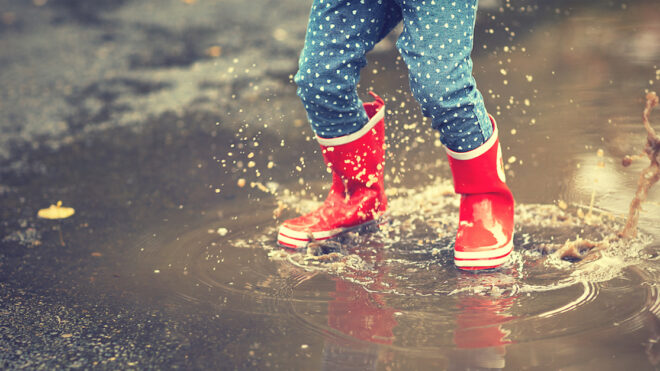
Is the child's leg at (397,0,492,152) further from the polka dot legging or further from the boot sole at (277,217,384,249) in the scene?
the boot sole at (277,217,384,249)

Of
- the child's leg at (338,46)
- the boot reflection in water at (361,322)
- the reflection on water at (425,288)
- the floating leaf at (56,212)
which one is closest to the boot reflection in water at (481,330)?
the reflection on water at (425,288)

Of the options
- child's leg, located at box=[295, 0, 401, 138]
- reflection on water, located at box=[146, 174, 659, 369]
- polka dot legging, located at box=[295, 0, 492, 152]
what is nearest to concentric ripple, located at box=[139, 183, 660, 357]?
reflection on water, located at box=[146, 174, 659, 369]

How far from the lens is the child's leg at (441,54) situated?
1856 millimetres

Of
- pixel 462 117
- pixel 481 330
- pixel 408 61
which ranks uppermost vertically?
pixel 408 61

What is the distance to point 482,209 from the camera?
209 centimetres

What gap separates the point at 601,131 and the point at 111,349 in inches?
76.6

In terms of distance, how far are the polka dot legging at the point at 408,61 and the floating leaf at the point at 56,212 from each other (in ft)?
3.14

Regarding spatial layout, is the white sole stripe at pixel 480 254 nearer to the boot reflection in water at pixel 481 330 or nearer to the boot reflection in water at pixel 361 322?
the boot reflection in water at pixel 481 330

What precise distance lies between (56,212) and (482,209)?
1.43m

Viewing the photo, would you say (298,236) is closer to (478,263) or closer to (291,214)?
(291,214)

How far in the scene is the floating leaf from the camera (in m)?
2.56

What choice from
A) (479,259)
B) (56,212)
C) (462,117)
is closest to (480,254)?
(479,259)

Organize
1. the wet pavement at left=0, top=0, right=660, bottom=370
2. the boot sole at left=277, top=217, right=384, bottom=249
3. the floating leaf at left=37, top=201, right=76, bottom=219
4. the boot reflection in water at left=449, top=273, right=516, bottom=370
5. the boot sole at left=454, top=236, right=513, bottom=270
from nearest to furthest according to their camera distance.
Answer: the boot reflection in water at left=449, top=273, right=516, bottom=370 → the wet pavement at left=0, top=0, right=660, bottom=370 → the boot sole at left=454, top=236, right=513, bottom=270 → the boot sole at left=277, top=217, right=384, bottom=249 → the floating leaf at left=37, top=201, right=76, bottom=219

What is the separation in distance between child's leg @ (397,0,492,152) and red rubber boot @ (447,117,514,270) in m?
0.13
